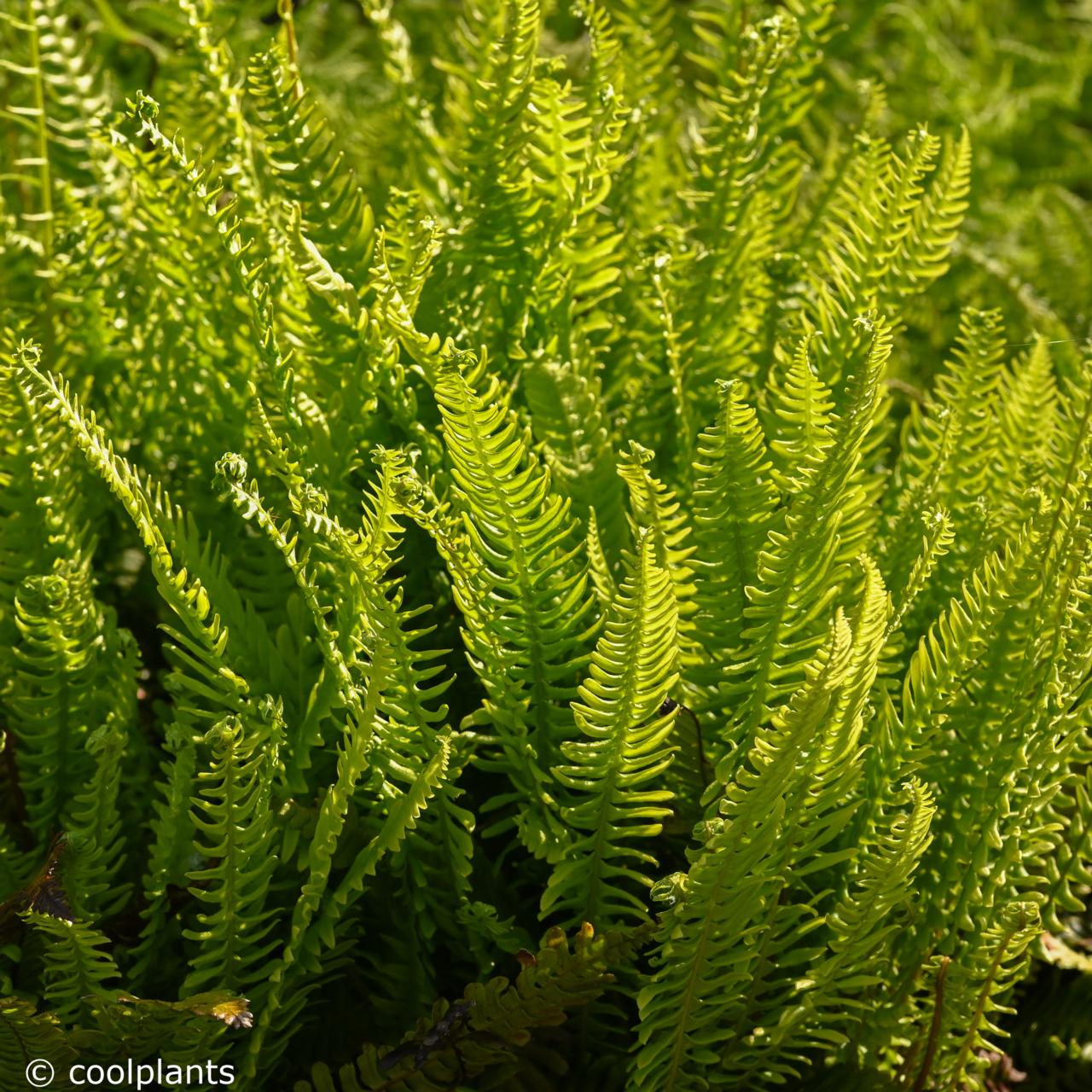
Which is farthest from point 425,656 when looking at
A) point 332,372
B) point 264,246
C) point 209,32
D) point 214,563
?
point 209,32

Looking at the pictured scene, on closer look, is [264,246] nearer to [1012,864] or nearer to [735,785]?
[735,785]

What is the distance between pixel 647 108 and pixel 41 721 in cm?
84

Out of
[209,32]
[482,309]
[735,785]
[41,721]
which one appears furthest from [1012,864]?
[209,32]

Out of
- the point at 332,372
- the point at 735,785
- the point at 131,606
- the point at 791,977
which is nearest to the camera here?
the point at 735,785

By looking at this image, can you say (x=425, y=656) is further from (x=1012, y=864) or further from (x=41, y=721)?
(x=1012, y=864)

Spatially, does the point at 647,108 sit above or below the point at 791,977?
above

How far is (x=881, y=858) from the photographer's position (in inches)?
32.0

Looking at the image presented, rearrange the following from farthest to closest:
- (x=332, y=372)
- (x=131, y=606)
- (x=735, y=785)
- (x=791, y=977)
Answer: (x=131, y=606) → (x=332, y=372) → (x=791, y=977) → (x=735, y=785)

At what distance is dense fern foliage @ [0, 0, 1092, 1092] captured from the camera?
0.83 m

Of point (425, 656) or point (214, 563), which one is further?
point (214, 563)

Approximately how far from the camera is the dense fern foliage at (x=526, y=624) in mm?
827

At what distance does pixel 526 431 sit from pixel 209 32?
1.65 ft

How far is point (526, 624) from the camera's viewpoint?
0.89 m

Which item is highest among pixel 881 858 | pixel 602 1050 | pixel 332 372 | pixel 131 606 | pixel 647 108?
pixel 647 108
